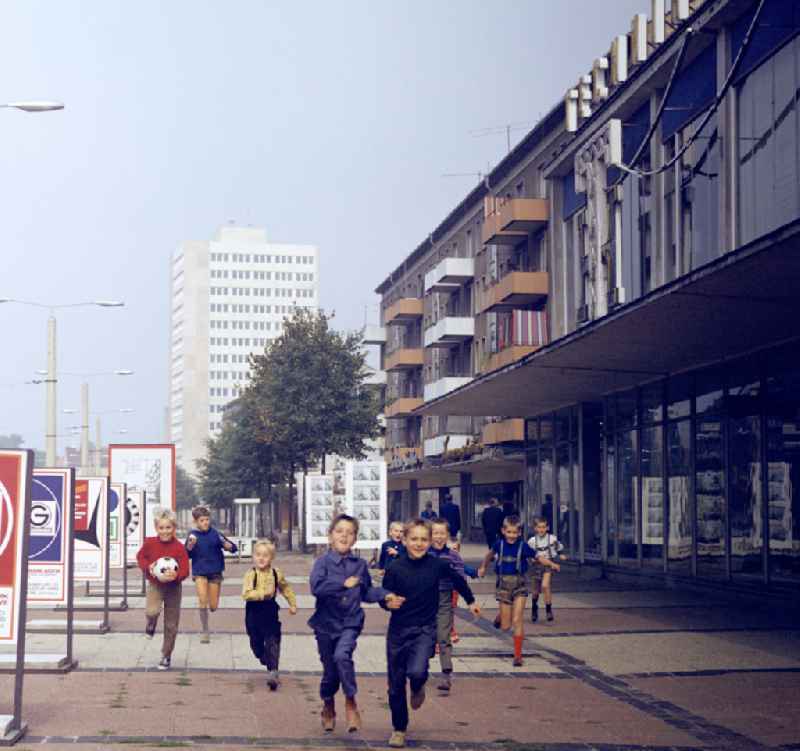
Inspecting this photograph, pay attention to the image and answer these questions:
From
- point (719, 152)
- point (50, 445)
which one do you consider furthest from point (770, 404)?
point (50, 445)

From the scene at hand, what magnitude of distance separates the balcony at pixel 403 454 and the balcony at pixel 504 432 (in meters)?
20.0

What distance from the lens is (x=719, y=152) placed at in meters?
25.8

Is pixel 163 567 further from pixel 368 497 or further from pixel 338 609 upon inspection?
pixel 368 497

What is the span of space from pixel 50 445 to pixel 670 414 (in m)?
16.8

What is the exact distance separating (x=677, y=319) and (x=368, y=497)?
12.5 metres

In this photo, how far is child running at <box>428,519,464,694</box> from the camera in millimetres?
13602

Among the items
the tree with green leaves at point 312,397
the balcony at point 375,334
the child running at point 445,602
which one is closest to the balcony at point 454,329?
the tree with green leaves at point 312,397

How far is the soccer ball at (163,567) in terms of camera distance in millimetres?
15570

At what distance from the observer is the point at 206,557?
721 inches

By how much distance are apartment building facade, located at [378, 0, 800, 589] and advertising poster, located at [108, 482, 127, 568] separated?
6768mm

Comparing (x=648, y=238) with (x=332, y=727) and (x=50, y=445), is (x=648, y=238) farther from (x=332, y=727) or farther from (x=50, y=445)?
(x=332, y=727)

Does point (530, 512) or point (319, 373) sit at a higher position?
point (319, 373)

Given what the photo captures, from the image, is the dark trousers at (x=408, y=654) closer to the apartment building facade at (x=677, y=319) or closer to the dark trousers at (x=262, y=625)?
the dark trousers at (x=262, y=625)

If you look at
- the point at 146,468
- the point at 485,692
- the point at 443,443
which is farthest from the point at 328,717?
the point at 443,443
